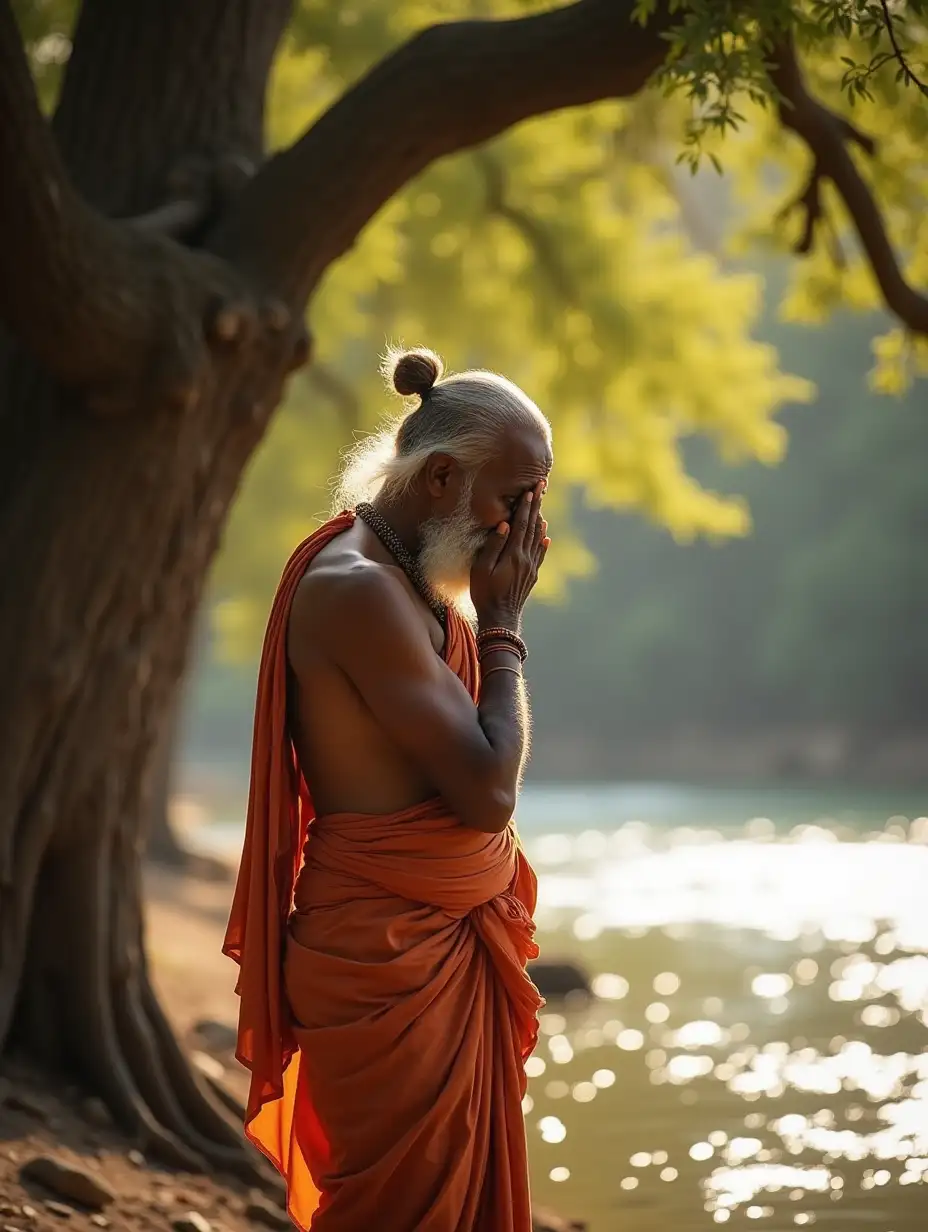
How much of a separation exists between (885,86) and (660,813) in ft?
73.2

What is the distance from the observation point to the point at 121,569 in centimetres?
545

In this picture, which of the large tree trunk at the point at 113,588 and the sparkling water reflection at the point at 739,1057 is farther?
the sparkling water reflection at the point at 739,1057

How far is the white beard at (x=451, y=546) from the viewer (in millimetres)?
3592

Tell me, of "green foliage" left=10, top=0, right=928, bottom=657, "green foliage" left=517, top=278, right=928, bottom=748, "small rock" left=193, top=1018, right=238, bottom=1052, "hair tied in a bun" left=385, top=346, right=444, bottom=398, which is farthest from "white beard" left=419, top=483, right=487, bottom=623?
"green foliage" left=517, top=278, right=928, bottom=748

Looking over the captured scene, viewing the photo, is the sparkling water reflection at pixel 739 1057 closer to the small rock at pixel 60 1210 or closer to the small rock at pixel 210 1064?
the small rock at pixel 210 1064

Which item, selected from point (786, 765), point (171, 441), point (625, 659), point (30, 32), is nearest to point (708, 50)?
point (171, 441)

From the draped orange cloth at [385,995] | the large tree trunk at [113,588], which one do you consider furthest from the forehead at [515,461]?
the large tree trunk at [113,588]

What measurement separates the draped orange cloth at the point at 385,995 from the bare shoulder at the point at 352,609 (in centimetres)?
11

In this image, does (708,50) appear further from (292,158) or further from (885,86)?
(885,86)

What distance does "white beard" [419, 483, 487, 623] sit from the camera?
3592 mm

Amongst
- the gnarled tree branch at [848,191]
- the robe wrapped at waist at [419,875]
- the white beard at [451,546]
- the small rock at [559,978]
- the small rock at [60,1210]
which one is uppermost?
the gnarled tree branch at [848,191]

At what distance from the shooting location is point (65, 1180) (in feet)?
15.6

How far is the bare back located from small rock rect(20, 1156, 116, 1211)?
179 cm

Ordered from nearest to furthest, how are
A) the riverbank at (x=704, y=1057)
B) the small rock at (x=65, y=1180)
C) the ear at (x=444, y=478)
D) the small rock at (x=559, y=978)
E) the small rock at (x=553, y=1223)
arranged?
1. the ear at (x=444, y=478)
2. the small rock at (x=65, y=1180)
3. the small rock at (x=553, y=1223)
4. the riverbank at (x=704, y=1057)
5. the small rock at (x=559, y=978)
